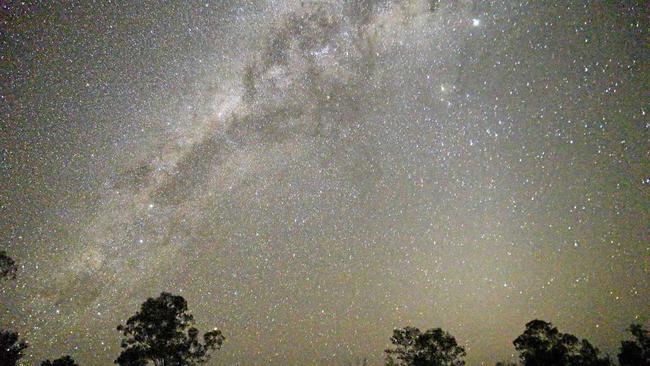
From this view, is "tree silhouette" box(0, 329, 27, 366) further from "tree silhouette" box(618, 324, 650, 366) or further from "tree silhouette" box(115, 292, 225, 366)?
"tree silhouette" box(618, 324, 650, 366)

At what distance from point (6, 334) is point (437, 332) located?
28067 mm

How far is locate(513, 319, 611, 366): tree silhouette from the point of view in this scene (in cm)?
2641

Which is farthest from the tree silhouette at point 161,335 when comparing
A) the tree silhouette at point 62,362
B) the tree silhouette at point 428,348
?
the tree silhouette at point 428,348

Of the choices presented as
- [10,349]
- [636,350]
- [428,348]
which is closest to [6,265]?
[10,349]

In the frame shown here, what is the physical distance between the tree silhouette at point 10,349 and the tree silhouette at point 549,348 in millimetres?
31175

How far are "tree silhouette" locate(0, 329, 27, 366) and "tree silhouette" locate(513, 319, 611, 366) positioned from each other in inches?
1227

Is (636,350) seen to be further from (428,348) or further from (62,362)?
(62,362)

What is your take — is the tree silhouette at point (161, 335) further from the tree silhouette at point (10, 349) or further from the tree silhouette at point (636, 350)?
the tree silhouette at point (636, 350)

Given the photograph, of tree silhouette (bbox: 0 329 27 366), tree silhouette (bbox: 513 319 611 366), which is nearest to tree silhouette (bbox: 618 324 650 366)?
tree silhouette (bbox: 513 319 611 366)

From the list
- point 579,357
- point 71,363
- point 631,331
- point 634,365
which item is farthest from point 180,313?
point 631,331

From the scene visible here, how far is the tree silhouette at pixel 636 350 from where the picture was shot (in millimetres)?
30406

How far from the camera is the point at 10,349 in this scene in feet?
55.1

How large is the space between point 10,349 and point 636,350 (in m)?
43.4

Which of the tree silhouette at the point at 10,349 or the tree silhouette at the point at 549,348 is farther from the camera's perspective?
the tree silhouette at the point at 549,348
